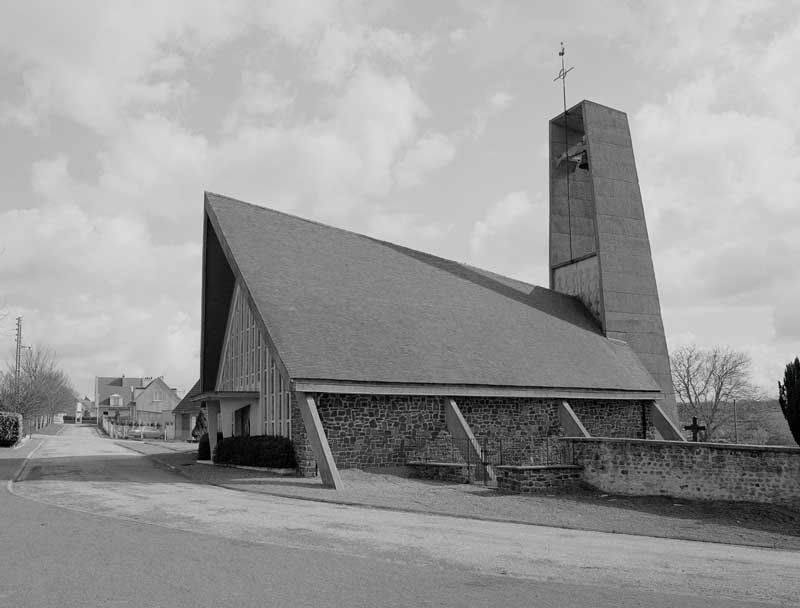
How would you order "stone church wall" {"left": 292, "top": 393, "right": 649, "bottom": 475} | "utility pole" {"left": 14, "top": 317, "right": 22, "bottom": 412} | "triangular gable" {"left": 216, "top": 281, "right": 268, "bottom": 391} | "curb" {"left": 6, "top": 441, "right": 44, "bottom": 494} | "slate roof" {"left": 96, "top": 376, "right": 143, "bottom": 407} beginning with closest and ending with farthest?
"curb" {"left": 6, "top": 441, "right": 44, "bottom": 494}
"stone church wall" {"left": 292, "top": 393, "right": 649, "bottom": 475}
"triangular gable" {"left": 216, "top": 281, "right": 268, "bottom": 391}
"utility pole" {"left": 14, "top": 317, "right": 22, "bottom": 412}
"slate roof" {"left": 96, "top": 376, "right": 143, "bottom": 407}

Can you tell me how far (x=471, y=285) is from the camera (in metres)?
31.1

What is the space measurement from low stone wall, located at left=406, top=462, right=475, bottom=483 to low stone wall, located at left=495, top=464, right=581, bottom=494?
913 mm

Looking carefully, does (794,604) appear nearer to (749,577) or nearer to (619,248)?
(749,577)

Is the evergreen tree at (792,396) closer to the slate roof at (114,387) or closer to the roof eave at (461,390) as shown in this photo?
the roof eave at (461,390)

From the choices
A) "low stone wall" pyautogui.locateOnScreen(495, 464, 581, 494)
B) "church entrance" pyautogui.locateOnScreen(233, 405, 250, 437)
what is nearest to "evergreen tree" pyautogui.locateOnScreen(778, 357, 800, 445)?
"low stone wall" pyautogui.locateOnScreen(495, 464, 581, 494)

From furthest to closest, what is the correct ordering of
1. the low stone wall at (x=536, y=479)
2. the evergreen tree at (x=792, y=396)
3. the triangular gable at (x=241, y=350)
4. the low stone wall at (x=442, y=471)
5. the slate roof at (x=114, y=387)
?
the slate roof at (x=114, y=387), the triangular gable at (x=241, y=350), the evergreen tree at (x=792, y=396), the low stone wall at (x=442, y=471), the low stone wall at (x=536, y=479)

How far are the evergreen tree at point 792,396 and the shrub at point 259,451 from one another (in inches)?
645

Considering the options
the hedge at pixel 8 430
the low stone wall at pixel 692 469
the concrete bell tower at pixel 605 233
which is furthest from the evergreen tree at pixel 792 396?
the hedge at pixel 8 430

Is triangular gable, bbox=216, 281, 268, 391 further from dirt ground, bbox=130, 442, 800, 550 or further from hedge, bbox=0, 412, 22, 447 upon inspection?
hedge, bbox=0, 412, 22, 447

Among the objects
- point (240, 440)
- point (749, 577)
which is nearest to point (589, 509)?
point (749, 577)

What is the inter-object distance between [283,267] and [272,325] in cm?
414

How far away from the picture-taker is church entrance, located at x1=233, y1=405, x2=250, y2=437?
25797mm

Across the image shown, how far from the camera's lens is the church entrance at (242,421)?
25797 mm

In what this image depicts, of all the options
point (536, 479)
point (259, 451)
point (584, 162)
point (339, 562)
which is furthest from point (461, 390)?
point (584, 162)
